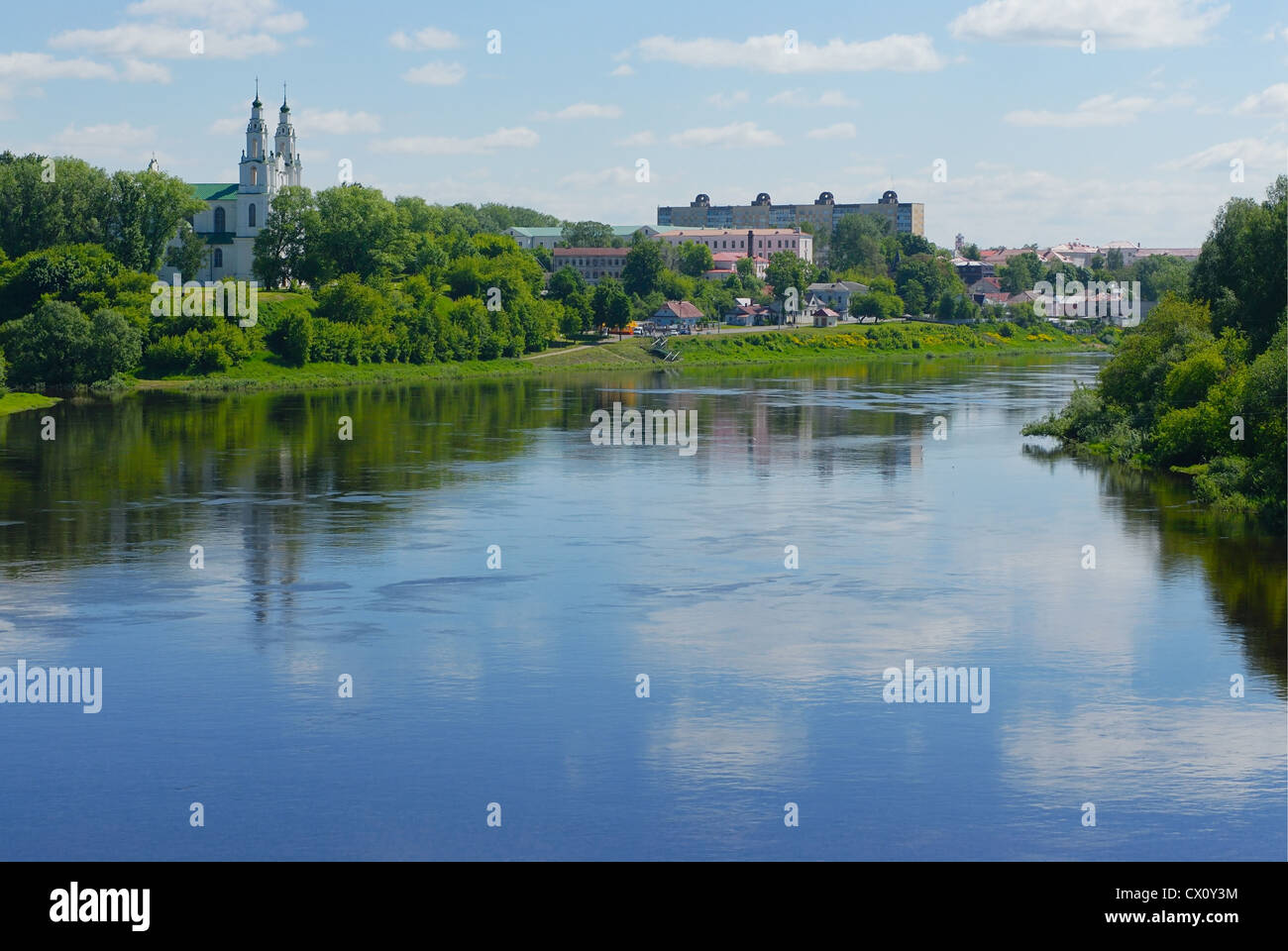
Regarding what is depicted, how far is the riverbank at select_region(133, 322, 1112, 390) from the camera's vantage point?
6462 cm

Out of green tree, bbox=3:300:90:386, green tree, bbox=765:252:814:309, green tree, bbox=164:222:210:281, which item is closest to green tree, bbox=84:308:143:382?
green tree, bbox=3:300:90:386

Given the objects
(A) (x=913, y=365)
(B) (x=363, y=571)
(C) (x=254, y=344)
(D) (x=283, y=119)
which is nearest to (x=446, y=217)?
(D) (x=283, y=119)

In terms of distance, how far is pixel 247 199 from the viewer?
84750mm

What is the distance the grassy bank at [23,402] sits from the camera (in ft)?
168

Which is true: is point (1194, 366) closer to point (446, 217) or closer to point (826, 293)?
point (446, 217)

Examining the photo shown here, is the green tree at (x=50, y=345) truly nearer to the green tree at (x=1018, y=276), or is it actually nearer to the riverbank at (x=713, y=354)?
the riverbank at (x=713, y=354)

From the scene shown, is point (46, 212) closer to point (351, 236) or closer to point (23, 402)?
point (351, 236)

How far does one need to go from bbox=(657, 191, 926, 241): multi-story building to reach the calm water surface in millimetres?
156916

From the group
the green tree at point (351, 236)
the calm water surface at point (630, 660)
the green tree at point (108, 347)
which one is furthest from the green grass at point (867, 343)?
the calm water surface at point (630, 660)

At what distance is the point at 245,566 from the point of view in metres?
25.4

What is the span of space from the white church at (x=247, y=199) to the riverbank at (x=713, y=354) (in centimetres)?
1823

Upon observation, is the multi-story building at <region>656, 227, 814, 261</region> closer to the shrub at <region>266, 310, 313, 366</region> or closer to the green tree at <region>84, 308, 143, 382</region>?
the shrub at <region>266, 310, 313, 366</region>

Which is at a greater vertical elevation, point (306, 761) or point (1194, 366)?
point (1194, 366)
